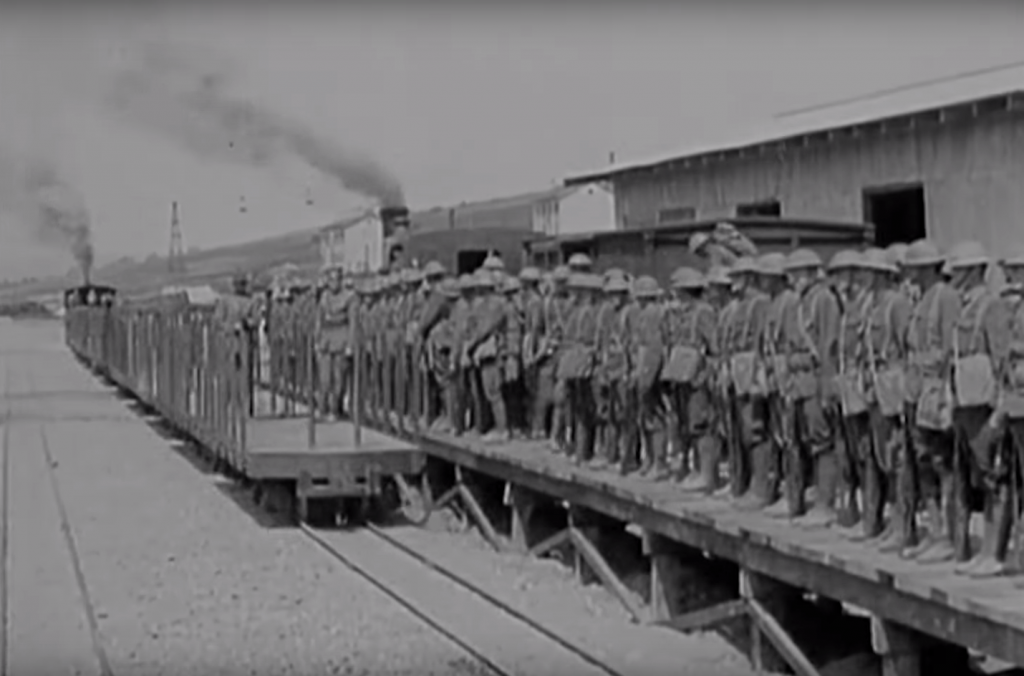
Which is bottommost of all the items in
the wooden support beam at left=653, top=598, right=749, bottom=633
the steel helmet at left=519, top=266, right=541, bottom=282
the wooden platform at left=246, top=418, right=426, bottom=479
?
the wooden support beam at left=653, top=598, right=749, bottom=633

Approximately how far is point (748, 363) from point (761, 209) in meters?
10.9

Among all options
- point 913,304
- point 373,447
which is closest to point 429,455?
point 373,447

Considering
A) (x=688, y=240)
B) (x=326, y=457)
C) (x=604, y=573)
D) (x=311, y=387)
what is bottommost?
(x=604, y=573)

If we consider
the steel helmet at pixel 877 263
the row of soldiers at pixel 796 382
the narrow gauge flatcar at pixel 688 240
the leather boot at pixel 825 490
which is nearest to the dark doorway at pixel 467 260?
the narrow gauge flatcar at pixel 688 240

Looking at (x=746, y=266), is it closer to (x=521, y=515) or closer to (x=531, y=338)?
(x=531, y=338)

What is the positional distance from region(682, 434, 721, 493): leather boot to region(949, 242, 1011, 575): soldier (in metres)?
2.83

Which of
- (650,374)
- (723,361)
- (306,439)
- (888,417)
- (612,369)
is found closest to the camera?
(888,417)

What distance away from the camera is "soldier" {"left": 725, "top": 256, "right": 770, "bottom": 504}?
9281 mm

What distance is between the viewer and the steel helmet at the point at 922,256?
780cm

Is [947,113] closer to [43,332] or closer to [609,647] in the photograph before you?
[609,647]

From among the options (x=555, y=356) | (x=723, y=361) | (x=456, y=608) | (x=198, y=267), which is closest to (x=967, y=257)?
(x=723, y=361)

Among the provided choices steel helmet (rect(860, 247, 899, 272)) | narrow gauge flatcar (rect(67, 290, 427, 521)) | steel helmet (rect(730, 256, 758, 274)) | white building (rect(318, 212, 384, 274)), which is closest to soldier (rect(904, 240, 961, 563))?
steel helmet (rect(860, 247, 899, 272))

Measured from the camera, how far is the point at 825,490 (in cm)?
891

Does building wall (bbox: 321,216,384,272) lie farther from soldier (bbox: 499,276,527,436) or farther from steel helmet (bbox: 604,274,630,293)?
steel helmet (bbox: 604,274,630,293)
